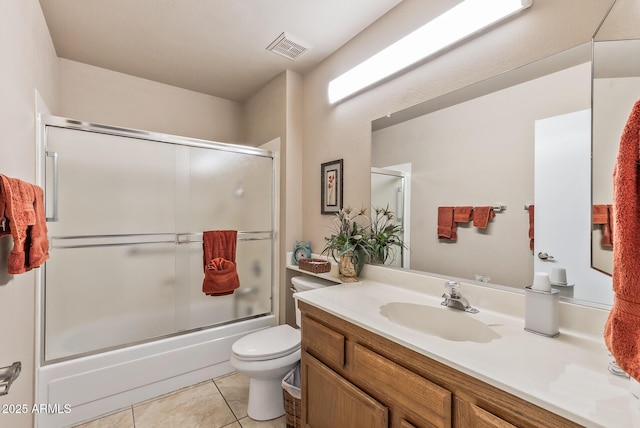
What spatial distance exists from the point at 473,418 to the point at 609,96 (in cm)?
106

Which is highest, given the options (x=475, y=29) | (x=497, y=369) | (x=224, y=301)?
(x=475, y=29)

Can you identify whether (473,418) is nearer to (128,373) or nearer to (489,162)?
(489,162)

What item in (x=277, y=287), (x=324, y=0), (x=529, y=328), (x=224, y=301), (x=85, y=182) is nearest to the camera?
(x=529, y=328)

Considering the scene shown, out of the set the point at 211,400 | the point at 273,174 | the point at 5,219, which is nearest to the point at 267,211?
the point at 273,174

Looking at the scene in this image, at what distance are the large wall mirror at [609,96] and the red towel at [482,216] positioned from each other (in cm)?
35

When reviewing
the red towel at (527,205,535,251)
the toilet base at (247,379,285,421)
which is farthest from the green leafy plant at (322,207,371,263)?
the toilet base at (247,379,285,421)

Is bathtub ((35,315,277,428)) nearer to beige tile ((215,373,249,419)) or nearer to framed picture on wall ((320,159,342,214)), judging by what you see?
beige tile ((215,373,249,419))

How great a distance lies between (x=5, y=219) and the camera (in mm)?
1028

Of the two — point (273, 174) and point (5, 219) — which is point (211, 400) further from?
point (273, 174)

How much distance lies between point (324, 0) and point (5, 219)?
1.78m

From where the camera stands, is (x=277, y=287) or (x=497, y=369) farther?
(x=277, y=287)

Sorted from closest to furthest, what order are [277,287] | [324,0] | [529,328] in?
[529,328], [324,0], [277,287]

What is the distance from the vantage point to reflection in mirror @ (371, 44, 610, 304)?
1065 millimetres

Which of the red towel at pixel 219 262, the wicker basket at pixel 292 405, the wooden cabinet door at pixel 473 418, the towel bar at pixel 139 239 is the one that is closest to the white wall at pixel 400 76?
the red towel at pixel 219 262
